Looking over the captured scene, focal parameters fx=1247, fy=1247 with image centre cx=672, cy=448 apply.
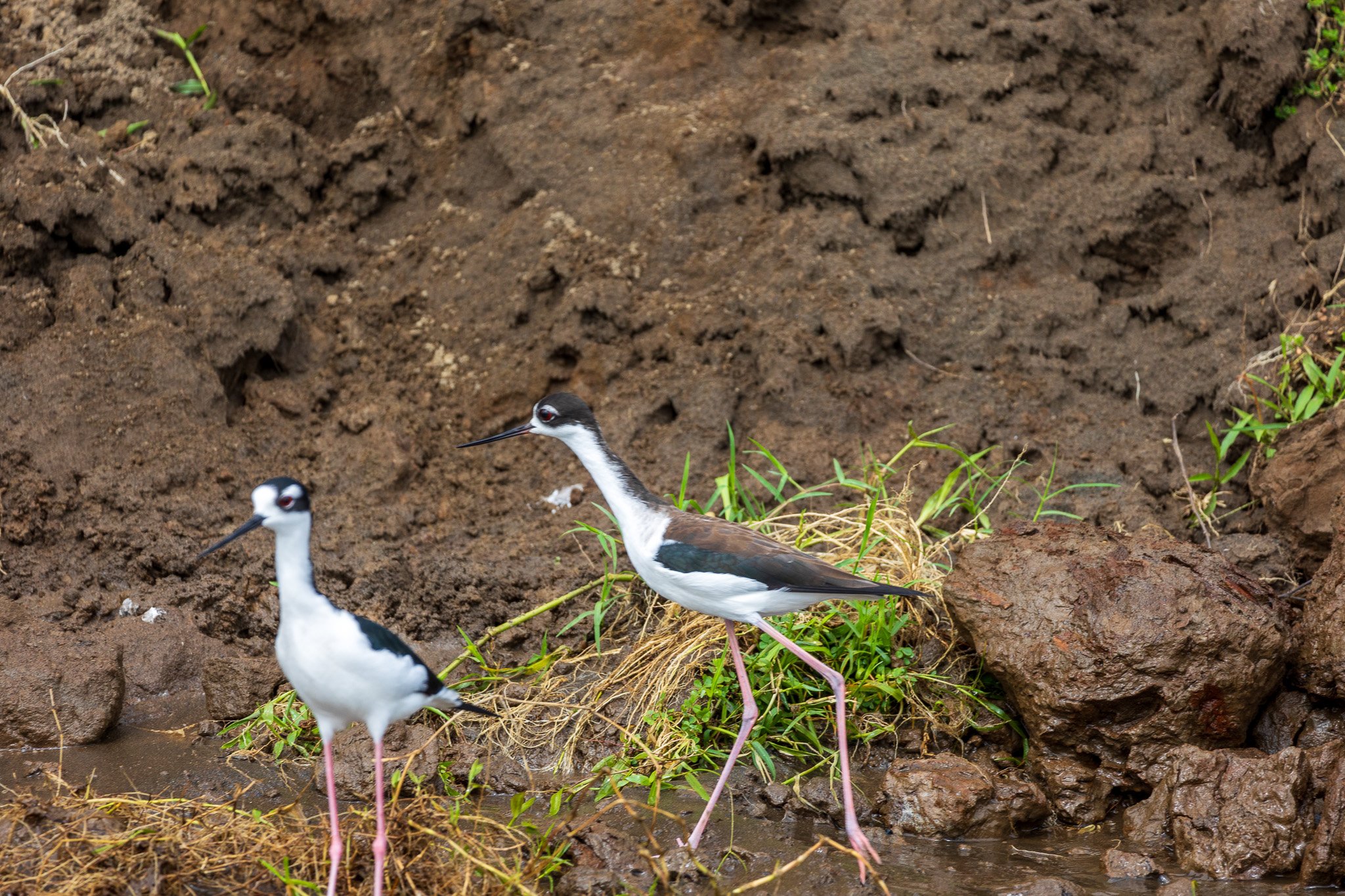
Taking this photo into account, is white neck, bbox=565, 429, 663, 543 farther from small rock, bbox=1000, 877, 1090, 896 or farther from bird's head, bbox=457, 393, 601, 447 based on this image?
small rock, bbox=1000, 877, 1090, 896

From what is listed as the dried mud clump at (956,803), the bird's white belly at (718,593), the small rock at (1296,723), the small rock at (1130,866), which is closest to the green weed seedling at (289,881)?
the bird's white belly at (718,593)

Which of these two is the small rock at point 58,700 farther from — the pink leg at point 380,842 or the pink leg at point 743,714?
the pink leg at point 743,714

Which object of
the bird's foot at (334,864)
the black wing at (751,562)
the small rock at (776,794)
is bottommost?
the small rock at (776,794)

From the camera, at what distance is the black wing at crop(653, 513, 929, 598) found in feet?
14.3

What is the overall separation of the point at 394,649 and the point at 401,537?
8.50 ft

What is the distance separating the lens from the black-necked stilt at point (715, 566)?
14.3 feet

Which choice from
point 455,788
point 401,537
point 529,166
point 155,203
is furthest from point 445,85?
point 455,788

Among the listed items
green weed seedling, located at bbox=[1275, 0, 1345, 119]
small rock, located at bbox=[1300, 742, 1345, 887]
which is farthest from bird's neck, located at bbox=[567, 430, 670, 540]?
green weed seedling, located at bbox=[1275, 0, 1345, 119]

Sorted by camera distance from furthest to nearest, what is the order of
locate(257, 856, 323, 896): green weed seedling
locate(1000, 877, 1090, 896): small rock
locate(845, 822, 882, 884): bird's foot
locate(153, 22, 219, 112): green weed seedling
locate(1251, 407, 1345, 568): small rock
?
locate(153, 22, 219, 112): green weed seedling < locate(1251, 407, 1345, 568): small rock < locate(845, 822, 882, 884): bird's foot < locate(1000, 877, 1090, 896): small rock < locate(257, 856, 323, 896): green weed seedling

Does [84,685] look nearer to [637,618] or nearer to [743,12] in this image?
[637,618]

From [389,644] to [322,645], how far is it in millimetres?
207

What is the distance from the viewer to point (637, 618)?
18.6ft

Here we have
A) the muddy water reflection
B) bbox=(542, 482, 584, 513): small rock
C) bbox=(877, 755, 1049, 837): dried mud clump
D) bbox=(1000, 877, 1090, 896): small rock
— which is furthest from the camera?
bbox=(542, 482, 584, 513): small rock

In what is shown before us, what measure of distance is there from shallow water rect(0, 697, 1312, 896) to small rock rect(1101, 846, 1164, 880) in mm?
23
